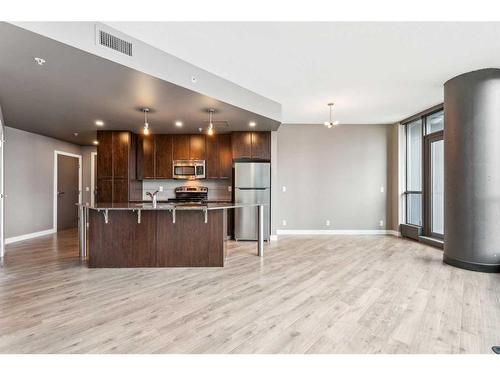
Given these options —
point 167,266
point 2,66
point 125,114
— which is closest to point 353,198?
point 167,266

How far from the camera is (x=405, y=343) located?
1.93 meters

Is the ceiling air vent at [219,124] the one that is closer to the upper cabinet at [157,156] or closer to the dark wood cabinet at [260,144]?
the dark wood cabinet at [260,144]

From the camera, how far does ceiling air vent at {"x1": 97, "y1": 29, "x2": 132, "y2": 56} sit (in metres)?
2.62

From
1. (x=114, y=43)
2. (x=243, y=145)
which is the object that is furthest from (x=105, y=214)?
(x=243, y=145)

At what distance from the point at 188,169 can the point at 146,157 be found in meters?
1.04

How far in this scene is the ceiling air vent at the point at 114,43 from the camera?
8.59 feet

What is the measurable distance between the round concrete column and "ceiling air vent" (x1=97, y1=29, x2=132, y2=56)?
14.3ft

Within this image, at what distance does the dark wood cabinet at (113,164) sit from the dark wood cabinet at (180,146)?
0.99 metres

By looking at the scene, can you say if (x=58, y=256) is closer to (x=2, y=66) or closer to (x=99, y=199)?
(x=99, y=199)

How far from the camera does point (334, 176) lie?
6668 mm

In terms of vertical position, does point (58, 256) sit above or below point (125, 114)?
below

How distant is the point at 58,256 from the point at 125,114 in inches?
103

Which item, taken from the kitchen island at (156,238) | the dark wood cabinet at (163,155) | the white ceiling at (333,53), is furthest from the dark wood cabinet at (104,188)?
the white ceiling at (333,53)

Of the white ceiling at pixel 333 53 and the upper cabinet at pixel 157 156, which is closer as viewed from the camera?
the white ceiling at pixel 333 53
